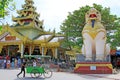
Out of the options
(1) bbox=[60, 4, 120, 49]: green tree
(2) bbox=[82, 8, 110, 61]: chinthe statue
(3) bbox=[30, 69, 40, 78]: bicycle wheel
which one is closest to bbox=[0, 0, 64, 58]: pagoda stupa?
(1) bbox=[60, 4, 120, 49]: green tree

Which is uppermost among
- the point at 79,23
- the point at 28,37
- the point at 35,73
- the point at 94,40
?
the point at 79,23

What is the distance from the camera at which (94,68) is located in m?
23.5

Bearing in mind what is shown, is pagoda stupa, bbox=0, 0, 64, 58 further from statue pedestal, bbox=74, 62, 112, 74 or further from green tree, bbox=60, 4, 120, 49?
statue pedestal, bbox=74, 62, 112, 74

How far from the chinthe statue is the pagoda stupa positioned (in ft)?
42.4

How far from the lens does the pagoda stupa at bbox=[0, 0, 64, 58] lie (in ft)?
124

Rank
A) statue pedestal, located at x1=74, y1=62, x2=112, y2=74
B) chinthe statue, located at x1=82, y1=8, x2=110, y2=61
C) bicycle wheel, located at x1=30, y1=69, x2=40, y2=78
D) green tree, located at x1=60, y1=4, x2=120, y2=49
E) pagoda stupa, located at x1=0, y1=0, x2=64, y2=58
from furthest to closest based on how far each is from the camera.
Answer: pagoda stupa, located at x1=0, y1=0, x2=64, y2=58, green tree, located at x1=60, y1=4, x2=120, y2=49, chinthe statue, located at x1=82, y1=8, x2=110, y2=61, statue pedestal, located at x1=74, y1=62, x2=112, y2=74, bicycle wheel, located at x1=30, y1=69, x2=40, y2=78

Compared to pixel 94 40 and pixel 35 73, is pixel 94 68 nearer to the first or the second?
pixel 94 40

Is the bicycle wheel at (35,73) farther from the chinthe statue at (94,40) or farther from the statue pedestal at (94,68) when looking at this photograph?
the chinthe statue at (94,40)

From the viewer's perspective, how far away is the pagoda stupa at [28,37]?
37844 mm

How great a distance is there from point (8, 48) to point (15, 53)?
54.9 inches

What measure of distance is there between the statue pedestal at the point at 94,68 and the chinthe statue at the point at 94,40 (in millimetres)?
697

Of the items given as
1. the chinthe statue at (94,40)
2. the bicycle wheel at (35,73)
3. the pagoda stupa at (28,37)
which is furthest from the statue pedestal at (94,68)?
the pagoda stupa at (28,37)

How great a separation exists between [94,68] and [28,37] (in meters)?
17.9

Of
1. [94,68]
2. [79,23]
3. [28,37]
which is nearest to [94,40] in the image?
Result: [94,68]
